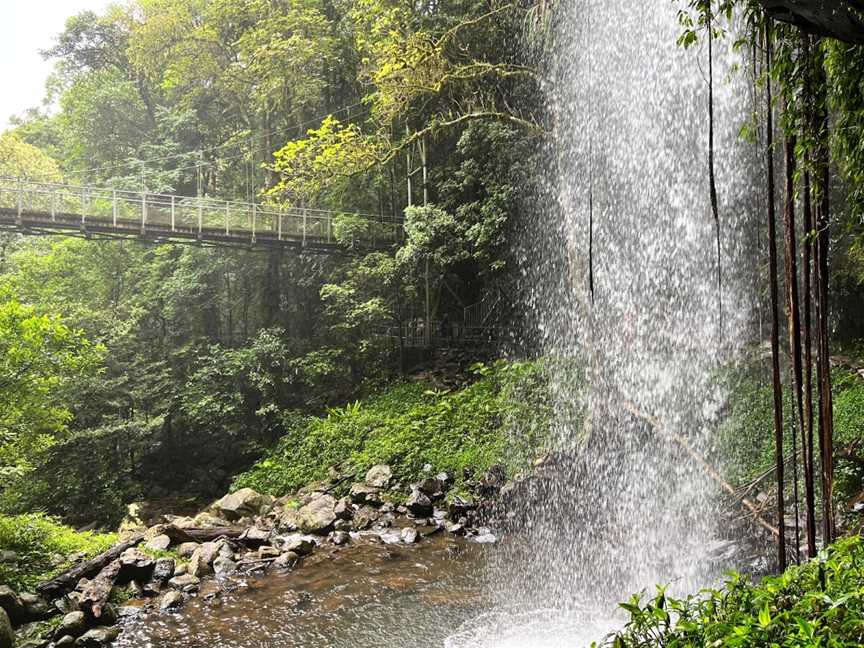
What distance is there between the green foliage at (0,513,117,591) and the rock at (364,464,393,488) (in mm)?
3979

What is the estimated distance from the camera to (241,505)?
35.1 ft

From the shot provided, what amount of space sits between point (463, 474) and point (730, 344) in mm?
4575

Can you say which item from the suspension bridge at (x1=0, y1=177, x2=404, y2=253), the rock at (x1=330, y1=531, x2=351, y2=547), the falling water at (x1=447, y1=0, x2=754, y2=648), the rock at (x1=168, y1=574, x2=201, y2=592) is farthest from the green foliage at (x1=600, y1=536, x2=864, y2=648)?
the suspension bridge at (x1=0, y1=177, x2=404, y2=253)

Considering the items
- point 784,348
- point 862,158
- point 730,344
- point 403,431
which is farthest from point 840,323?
point 862,158

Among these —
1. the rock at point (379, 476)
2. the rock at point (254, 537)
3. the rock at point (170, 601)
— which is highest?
the rock at point (379, 476)

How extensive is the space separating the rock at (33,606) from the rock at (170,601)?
104cm

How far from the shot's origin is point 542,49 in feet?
41.8

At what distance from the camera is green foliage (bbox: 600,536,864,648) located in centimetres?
207

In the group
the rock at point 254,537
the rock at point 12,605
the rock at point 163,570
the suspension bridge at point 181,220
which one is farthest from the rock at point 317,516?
the suspension bridge at point 181,220

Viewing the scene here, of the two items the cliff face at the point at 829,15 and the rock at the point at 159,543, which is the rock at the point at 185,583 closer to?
the rock at the point at 159,543

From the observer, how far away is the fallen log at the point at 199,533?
8695mm

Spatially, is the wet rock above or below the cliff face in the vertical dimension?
below

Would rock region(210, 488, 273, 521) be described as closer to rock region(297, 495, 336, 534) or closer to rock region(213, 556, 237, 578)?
rock region(297, 495, 336, 534)

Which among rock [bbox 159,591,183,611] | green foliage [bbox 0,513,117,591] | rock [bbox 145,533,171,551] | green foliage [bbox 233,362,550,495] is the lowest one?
rock [bbox 159,591,183,611]
